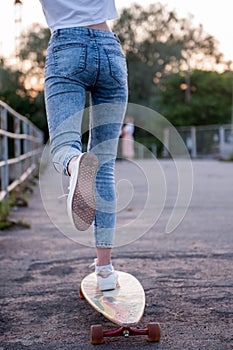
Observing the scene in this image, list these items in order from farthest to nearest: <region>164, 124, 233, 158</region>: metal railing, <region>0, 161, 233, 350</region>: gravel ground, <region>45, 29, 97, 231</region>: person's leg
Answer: <region>164, 124, 233, 158</region>: metal railing, <region>45, 29, 97, 231</region>: person's leg, <region>0, 161, 233, 350</region>: gravel ground

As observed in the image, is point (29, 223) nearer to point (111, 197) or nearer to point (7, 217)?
point (7, 217)

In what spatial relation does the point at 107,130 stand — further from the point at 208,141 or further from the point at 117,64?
the point at 208,141

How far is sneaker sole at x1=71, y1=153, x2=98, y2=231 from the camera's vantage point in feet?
6.71

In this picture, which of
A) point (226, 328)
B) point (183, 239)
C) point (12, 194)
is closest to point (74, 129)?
point (226, 328)

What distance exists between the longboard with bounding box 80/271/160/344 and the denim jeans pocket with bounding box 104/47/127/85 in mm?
863

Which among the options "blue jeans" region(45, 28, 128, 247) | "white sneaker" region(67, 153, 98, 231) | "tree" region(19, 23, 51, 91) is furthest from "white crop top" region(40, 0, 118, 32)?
"tree" region(19, 23, 51, 91)

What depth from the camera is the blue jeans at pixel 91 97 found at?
7.43 feet

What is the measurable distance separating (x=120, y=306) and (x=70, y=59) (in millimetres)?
970

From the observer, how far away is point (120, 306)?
2279 mm

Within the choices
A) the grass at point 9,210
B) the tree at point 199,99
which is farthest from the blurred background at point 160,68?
the grass at point 9,210

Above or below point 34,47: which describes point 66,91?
below

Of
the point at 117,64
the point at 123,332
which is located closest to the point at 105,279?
the point at 123,332

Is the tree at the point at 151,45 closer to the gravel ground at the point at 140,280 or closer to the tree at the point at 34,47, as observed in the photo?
the tree at the point at 34,47

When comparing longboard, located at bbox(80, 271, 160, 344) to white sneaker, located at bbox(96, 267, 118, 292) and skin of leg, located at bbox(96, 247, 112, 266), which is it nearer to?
white sneaker, located at bbox(96, 267, 118, 292)
